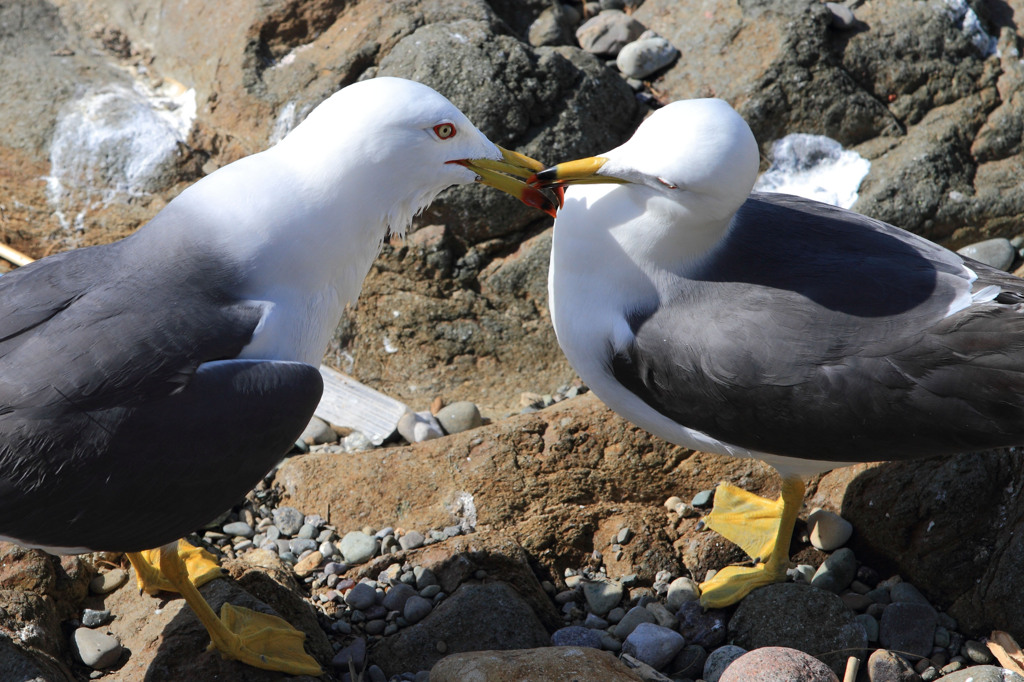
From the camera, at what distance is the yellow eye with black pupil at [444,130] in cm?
348

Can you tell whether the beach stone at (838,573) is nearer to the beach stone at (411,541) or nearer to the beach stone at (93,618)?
the beach stone at (411,541)

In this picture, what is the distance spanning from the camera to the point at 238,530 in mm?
4469

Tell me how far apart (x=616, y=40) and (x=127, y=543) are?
172 inches

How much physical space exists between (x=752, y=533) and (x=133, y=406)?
2.78 meters

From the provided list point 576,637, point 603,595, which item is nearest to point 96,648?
point 576,637

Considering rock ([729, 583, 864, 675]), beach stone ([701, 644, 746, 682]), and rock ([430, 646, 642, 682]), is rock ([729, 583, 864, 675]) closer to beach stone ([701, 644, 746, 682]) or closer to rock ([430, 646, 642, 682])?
beach stone ([701, 644, 746, 682])

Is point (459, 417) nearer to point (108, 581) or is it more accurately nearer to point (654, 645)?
point (654, 645)

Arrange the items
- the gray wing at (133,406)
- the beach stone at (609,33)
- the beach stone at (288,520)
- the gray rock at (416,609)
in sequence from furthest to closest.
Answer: the beach stone at (609,33) < the beach stone at (288,520) < the gray rock at (416,609) < the gray wing at (133,406)

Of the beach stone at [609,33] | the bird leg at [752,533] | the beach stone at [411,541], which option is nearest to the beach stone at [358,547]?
the beach stone at [411,541]

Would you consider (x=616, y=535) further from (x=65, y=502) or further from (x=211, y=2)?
(x=211, y=2)

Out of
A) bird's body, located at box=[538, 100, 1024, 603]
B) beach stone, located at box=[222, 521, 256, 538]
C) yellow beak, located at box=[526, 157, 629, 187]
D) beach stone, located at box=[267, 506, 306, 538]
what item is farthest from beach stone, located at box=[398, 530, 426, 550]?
yellow beak, located at box=[526, 157, 629, 187]

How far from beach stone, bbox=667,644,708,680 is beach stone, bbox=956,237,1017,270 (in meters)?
3.07

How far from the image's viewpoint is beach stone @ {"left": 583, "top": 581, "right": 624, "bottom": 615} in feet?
13.7

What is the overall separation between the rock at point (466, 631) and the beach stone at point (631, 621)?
0.39m
